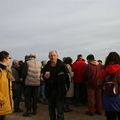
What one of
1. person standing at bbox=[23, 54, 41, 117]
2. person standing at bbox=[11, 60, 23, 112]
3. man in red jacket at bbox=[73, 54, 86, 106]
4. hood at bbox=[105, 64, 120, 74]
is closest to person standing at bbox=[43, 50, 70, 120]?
hood at bbox=[105, 64, 120, 74]

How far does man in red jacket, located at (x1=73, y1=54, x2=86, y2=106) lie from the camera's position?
51.0ft

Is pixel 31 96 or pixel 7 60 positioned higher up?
pixel 7 60

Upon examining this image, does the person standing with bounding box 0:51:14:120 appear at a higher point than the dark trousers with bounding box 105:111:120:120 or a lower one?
higher

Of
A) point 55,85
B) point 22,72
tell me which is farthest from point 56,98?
point 22,72

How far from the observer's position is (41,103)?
17312 mm

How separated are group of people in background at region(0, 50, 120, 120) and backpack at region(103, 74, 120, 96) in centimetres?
7

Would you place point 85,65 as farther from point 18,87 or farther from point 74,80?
point 18,87

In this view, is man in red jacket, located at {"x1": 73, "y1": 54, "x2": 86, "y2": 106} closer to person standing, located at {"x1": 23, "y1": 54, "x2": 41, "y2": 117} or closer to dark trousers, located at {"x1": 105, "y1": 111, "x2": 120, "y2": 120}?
person standing, located at {"x1": 23, "y1": 54, "x2": 41, "y2": 117}

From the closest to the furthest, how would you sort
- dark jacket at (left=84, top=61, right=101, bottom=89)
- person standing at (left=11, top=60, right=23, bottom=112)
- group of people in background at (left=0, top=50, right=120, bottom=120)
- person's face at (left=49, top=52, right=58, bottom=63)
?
group of people in background at (left=0, top=50, right=120, bottom=120)
person's face at (left=49, top=52, right=58, bottom=63)
dark jacket at (left=84, top=61, right=101, bottom=89)
person standing at (left=11, top=60, right=23, bottom=112)

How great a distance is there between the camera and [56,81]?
10.3 meters

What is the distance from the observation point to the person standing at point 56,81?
1027 centimetres

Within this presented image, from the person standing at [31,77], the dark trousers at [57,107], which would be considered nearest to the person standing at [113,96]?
the dark trousers at [57,107]

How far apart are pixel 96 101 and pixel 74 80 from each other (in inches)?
60.5

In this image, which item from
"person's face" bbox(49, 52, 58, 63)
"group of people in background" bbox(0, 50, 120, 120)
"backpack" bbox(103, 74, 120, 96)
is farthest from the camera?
"person's face" bbox(49, 52, 58, 63)
